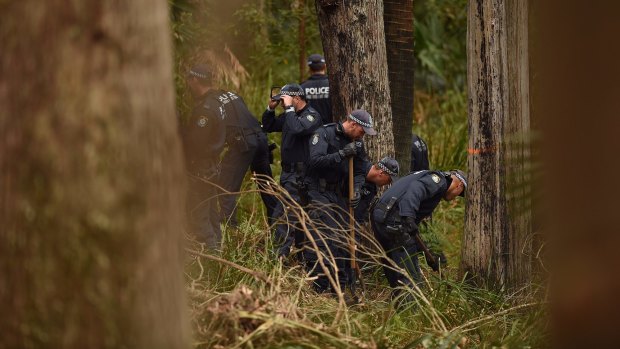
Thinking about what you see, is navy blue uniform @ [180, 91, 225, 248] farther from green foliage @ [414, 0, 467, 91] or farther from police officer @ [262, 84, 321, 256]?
green foliage @ [414, 0, 467, 91]

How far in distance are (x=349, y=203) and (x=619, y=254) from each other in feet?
23.7

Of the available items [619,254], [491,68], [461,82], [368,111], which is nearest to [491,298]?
[491,68]

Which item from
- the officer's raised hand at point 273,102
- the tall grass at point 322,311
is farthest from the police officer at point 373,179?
the officer's raised hand at point 273,102

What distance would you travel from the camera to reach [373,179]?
341 inches

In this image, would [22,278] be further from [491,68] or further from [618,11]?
[491,68]

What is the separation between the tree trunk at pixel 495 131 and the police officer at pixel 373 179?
72 centimetres

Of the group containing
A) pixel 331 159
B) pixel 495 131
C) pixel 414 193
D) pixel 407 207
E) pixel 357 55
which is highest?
pixel 357 55

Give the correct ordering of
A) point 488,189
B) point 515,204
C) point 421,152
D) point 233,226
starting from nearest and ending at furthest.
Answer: point 515,204 → point 488,189 → point 233,226 → point 421,152

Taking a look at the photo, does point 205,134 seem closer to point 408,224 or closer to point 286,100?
point 286,100

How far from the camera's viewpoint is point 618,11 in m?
1.53

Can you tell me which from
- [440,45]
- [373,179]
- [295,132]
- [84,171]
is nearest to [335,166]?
[373,179]

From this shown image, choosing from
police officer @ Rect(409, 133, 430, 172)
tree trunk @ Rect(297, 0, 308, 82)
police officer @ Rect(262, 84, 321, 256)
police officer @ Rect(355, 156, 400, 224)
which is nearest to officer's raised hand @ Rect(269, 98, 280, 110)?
police officer @ Rect(262, 84, 321, 256)

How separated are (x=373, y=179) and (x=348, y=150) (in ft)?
1.21

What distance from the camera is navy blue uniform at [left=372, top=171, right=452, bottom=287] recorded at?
8.28 m
